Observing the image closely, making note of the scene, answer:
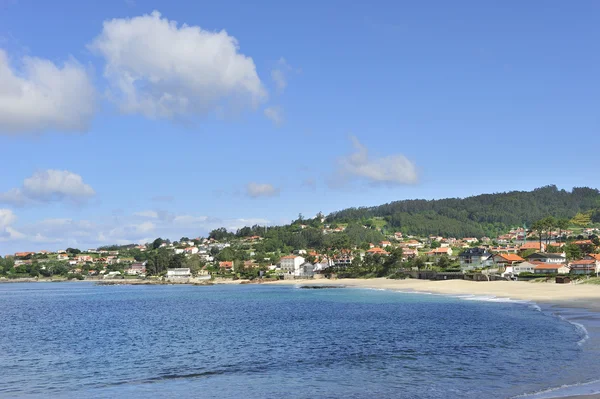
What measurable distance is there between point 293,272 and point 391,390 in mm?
149167

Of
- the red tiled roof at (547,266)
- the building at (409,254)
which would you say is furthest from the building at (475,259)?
the building at (409,254)

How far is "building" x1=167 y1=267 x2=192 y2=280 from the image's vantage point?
171250 mm

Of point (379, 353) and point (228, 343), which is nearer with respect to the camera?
point (379, 353)

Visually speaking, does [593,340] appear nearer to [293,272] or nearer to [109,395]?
[109,395]

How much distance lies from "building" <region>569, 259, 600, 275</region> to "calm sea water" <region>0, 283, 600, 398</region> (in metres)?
52.5

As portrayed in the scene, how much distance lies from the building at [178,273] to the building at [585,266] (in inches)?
4326

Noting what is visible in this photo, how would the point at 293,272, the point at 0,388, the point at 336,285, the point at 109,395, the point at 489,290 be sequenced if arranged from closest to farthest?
the point at 109,395 < the point at 0,388 < the point at 489,290 < the point at 336,285 < the point at 293,272

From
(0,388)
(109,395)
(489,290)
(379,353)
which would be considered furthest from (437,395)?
(489,290)

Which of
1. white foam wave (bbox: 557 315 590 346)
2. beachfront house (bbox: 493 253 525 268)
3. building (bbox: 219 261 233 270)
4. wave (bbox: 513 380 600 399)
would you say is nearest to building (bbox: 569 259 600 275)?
beachfront house (bbox: 493 253 525 268)

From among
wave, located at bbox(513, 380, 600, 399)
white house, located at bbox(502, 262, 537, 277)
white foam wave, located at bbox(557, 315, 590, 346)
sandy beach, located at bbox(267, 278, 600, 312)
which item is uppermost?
white house, located at bbox(502, 262, 537, 277)

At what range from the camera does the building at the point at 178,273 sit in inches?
6742

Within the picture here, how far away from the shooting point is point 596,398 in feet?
60.7

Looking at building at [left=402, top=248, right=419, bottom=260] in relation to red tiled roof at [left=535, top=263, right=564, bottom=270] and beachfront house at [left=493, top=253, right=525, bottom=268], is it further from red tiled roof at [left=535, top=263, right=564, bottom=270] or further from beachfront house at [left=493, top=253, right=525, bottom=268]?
red tiled roof at [left=535, top=263, right=564, bottom=270]

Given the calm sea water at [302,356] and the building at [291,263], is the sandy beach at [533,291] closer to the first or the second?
the calm sea water at [302,356]
